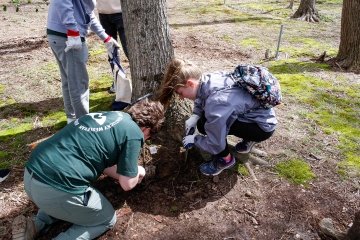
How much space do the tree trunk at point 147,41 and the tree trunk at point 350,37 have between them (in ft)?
13.2

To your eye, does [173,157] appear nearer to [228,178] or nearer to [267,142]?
[228,178]

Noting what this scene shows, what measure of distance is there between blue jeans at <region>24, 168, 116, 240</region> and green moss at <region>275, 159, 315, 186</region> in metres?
1.70

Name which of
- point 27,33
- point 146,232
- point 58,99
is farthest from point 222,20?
point 146,232

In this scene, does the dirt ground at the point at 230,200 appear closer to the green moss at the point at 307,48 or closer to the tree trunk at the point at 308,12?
the green moss at the point at 307,48

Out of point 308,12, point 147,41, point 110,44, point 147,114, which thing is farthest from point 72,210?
point 308,12

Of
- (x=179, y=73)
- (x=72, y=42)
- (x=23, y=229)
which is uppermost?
(x=72, y=42)

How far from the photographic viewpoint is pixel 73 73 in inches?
139

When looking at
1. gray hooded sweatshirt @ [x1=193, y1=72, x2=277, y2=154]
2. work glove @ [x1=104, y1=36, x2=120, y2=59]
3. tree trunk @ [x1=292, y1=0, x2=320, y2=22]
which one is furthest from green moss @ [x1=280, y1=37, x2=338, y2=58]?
gray hooded sweatshirt @ [x1=193, y1=72, x2=277, y2=154]

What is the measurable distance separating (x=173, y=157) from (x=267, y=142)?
3.80ft

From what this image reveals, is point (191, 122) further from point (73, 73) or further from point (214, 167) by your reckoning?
point (73, 73)

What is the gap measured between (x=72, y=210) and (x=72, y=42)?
1.64 metres

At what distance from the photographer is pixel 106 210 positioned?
2.61 m

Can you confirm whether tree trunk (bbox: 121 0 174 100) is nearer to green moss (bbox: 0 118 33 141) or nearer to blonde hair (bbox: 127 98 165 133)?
blonde hair (bbox: 127 98 165 133)

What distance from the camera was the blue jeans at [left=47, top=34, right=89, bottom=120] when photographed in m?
3.44
